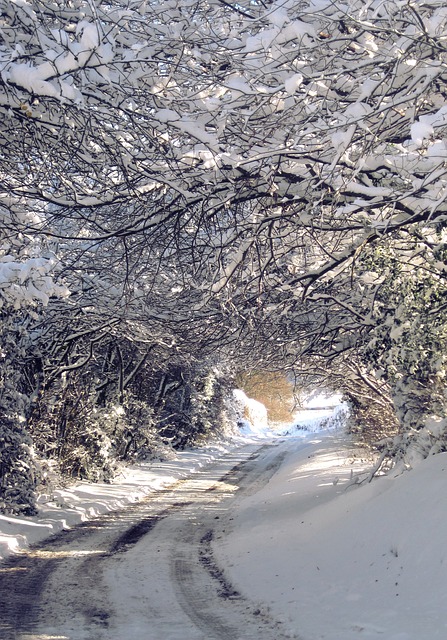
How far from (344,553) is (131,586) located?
2615mm

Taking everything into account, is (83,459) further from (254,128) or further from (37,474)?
(254,128)

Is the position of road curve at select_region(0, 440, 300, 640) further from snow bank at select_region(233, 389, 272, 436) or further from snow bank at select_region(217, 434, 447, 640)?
Answer: snow bank at select_region(233, 389, 272, 436)

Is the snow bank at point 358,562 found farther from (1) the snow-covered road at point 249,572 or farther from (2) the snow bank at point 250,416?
(2) the snow bank at point 250,416

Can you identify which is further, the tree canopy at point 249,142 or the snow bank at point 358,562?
the snow bank at point 358,562

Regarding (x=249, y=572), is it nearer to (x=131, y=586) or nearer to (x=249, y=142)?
(x=131, y=586)

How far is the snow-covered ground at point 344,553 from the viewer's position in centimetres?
627

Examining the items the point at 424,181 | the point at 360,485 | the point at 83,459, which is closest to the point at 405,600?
the point at 424,181

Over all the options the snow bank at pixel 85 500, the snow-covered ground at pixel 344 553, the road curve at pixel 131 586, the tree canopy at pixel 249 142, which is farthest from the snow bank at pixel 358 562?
the snow bank at pixel 85 500

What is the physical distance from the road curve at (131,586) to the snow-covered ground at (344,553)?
33cm

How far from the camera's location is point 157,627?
251 inches

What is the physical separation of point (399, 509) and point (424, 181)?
4.73 metres

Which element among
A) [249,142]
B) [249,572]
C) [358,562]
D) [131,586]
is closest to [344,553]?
[358,562]

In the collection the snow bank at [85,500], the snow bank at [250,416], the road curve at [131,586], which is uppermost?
the snow bank at [250,416]

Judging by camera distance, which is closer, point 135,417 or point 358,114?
point 358,114
